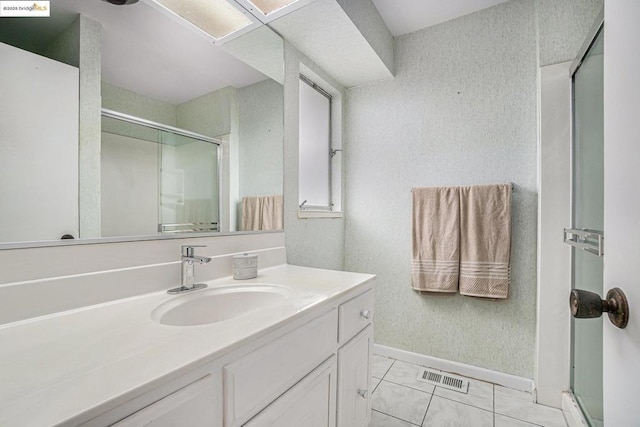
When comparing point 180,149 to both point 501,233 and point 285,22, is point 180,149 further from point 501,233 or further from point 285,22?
point 501,233

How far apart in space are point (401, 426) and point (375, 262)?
1.01 m

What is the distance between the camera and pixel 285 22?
1464mm

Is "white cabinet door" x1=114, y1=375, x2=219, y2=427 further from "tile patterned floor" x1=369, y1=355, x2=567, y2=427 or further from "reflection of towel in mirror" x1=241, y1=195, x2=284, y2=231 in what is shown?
"tile patterned floor" x1=369, y1=355, x2=567, y2=427

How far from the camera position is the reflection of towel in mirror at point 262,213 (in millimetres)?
1370

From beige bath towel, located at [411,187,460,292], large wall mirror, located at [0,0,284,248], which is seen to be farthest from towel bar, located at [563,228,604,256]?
large wall mirror, located at [0,0,284,248]

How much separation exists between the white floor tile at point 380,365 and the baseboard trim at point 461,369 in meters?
0.04

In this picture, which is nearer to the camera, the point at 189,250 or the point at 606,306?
the point at 606,306

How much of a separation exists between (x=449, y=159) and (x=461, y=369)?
4.54 feet

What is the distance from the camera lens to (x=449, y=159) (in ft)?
6.10

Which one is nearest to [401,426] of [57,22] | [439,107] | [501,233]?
[501,233]

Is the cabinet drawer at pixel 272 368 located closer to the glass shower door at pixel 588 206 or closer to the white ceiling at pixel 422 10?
the glass shower door at pixel 588 206

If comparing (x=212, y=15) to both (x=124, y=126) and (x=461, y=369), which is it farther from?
(x=461, y=369)

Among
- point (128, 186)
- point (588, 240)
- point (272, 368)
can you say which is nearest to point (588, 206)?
point (588, 240)

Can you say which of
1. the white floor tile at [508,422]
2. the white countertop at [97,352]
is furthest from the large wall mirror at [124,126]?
the white floor tile at [508,422]
